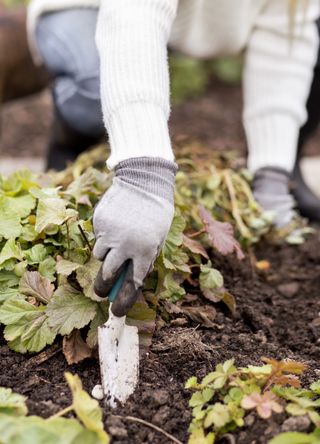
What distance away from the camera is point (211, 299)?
1784mm

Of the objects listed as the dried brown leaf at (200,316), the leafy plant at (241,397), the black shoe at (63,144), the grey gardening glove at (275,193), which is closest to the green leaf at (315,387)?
the leafy plant at (241,397)

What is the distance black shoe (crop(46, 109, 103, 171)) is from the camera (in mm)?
2736

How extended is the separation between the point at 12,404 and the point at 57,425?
0.30ft

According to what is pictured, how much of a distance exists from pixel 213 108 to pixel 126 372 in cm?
312

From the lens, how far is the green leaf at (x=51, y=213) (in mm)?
1647

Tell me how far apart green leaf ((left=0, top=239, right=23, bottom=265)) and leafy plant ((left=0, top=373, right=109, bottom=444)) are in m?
0.37

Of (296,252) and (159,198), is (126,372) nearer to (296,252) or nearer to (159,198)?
(159,198)

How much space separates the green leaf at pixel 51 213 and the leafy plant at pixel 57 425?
0.43 m

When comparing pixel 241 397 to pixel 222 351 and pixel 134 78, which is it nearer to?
pixel 222 351

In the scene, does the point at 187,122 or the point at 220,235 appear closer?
the point at 220,235

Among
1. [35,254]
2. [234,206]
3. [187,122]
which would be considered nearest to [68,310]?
[35,254]

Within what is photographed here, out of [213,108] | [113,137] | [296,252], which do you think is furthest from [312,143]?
[113,137]

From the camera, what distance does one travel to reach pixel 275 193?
241 cm

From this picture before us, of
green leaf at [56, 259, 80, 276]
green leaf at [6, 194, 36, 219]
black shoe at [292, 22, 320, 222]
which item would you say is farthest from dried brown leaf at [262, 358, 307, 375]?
black shoe at [292, 22, 320, 222]
